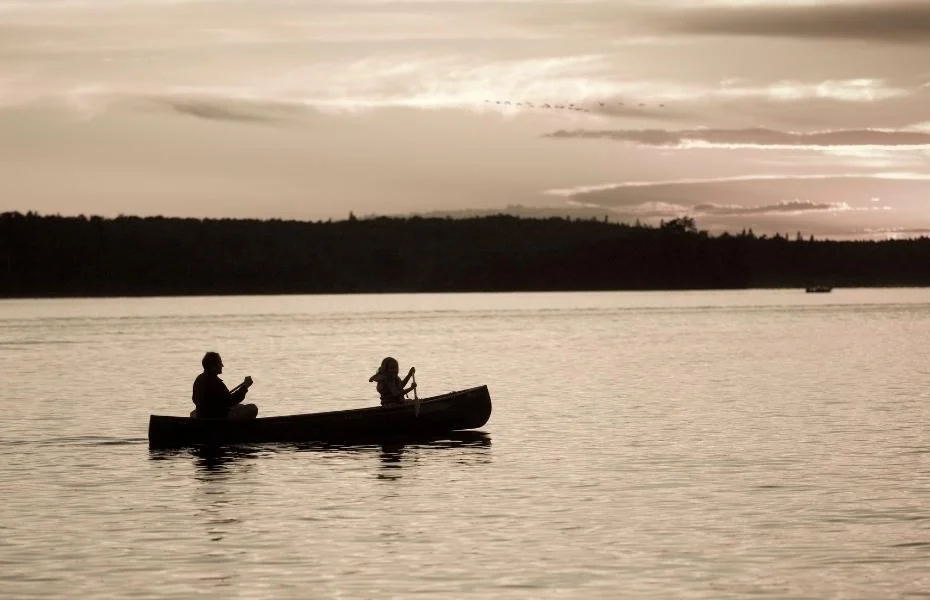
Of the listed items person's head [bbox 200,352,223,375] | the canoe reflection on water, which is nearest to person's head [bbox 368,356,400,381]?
the canoe reflection on water

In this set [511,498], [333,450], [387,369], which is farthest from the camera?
[387,369]

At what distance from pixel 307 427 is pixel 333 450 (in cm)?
96

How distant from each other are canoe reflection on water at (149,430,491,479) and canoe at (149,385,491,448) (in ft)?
0.67

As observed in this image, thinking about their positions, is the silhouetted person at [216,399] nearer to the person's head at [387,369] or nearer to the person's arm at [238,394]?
the person's arm at [238,394]

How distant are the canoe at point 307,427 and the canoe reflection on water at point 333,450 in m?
0.21

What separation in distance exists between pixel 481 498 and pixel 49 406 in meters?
29.1

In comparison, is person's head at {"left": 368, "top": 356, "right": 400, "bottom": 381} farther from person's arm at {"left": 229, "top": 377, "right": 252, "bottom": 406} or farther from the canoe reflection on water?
person's arm at {"left": 229, "top": 377, "right": 252, "bottom": 406}

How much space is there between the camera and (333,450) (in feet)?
114

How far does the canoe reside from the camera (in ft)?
114

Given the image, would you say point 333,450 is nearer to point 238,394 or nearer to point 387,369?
point 387,369

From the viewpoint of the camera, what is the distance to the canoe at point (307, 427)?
34719mm

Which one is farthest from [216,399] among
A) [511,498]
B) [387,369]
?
[511,498]

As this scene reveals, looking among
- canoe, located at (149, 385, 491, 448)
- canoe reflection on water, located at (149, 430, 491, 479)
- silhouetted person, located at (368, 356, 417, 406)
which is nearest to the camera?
canoe reflection on water, located at (149, 430, 491, 479)

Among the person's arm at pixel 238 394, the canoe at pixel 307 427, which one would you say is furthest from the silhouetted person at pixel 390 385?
the person's arm at pixel 238 394
